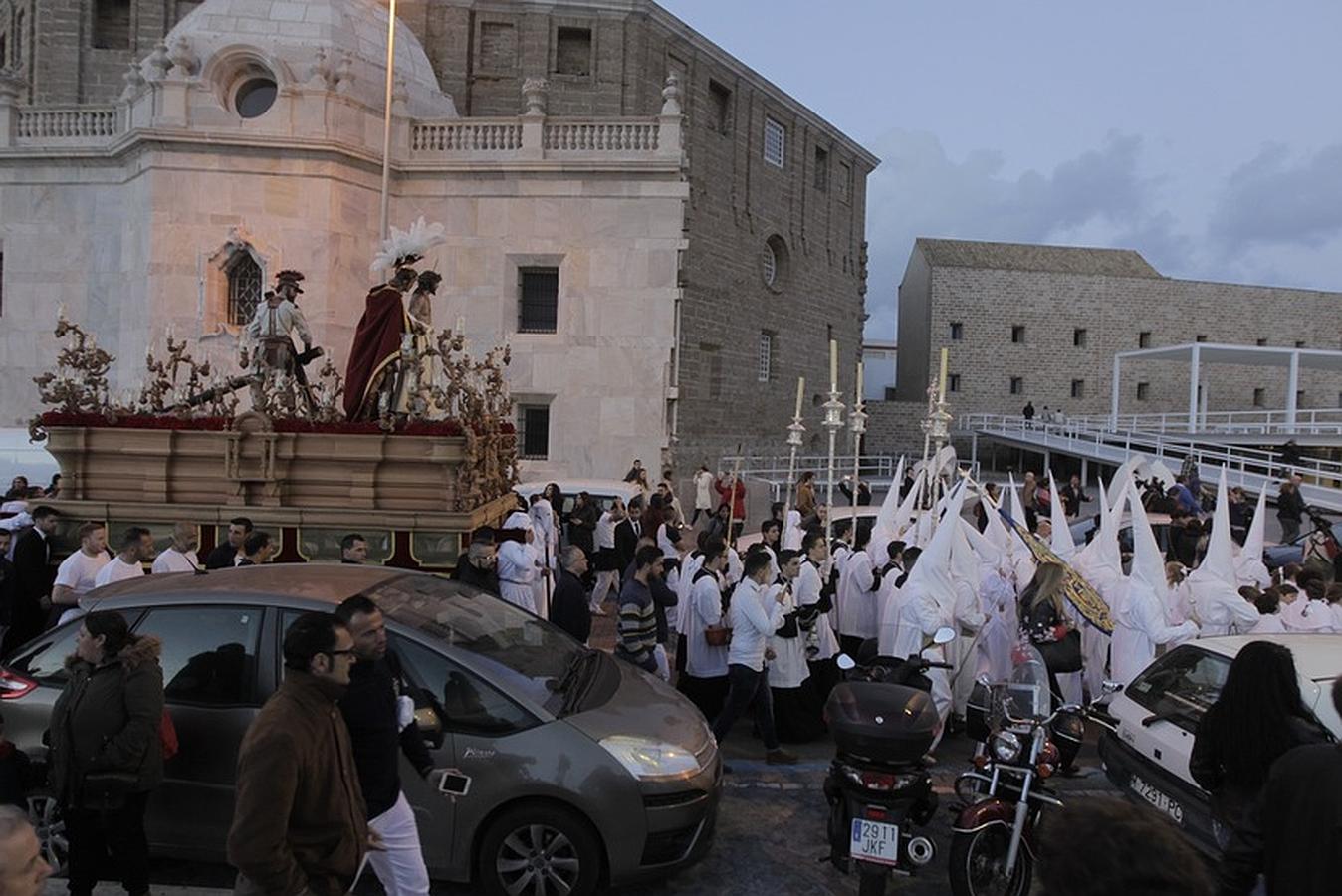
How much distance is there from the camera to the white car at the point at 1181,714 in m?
5.23

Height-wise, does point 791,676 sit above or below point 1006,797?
below

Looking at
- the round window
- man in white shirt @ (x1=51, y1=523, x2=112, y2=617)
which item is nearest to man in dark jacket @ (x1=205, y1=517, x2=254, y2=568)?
man in white shirt @ (x1=51, y1=523, x2=112, y2=617)

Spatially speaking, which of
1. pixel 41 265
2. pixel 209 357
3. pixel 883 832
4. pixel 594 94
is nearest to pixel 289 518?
pixel 883 832

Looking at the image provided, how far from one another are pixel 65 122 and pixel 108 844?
75.9 ft

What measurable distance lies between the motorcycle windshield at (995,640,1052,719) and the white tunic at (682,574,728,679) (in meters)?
2.68

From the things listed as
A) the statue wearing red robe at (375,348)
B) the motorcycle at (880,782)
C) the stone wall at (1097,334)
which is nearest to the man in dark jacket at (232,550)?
the statue wearing red robe at (375,348)

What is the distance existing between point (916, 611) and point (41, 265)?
75.1ft

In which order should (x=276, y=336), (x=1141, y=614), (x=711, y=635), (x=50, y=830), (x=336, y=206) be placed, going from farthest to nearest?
(x=336, y=206) < (x=276, y=336) < (x=1141, y=614) < (x=711, y=635) < (x=50, y=830)

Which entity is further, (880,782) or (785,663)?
(785,663)

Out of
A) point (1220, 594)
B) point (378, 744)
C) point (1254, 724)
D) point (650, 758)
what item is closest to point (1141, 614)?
point (1220, 594)

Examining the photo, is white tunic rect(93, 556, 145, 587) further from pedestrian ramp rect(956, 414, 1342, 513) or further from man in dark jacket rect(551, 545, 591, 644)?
pedestrian ramp rect(956, 414, 1342, 513)

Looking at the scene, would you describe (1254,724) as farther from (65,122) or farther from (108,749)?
(65,122)

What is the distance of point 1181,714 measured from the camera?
5723 mm

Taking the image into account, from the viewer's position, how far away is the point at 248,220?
2070 centimetres
